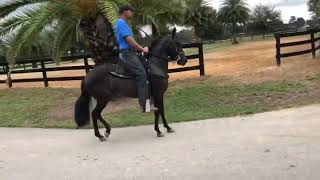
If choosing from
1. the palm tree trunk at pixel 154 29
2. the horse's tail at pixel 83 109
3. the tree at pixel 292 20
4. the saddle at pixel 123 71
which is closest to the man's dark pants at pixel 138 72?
the saddle at pixel 123 71

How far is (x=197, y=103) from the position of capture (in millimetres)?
12531

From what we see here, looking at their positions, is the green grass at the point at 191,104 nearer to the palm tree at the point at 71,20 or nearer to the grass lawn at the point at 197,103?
the grass lawn at the point at 197,103

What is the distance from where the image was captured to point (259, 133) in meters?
8.68

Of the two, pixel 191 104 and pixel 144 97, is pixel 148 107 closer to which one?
pixel 144 97

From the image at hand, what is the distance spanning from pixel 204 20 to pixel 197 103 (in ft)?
187

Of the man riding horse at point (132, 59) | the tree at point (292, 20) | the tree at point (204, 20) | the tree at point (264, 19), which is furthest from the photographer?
the tree at point (292, 20)

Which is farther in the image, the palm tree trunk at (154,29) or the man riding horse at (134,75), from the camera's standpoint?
the palm tree trunk at (154,29)

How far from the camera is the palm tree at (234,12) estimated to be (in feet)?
230

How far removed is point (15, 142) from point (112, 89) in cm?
235

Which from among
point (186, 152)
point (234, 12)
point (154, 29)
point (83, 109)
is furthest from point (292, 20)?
point (186, 152)

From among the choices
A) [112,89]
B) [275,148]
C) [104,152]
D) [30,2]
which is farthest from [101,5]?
[275,148]

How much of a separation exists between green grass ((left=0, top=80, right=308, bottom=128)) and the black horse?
146cm

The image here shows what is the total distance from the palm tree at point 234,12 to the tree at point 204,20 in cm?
154

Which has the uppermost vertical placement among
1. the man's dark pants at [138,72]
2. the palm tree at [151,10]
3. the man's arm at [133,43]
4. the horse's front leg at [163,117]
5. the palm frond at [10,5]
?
the palm frond at [10,5]
